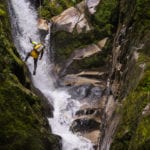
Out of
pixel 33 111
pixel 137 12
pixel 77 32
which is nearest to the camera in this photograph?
pixel 33 111

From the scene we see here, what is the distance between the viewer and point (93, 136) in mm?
18844

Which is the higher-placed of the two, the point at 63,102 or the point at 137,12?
the point at 137,12

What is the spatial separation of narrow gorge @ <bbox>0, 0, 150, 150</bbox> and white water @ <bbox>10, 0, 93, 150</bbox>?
1.8 inches

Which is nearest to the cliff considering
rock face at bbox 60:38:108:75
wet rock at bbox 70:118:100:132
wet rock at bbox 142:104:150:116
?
wet rock at bbox 70:118:100:132

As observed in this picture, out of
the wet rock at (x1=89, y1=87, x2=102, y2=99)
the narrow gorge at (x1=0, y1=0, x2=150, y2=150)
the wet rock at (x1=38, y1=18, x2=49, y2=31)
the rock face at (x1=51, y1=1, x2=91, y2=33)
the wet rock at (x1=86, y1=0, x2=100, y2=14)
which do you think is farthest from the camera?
the wet rock at (x1=38, y1=18, x2=49, y2=31)

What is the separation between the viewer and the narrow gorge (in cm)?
1312

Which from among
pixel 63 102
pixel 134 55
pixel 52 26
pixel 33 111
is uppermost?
pixel 134 55

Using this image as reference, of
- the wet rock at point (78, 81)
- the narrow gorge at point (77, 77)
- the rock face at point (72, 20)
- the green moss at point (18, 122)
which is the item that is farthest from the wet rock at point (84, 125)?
the rock face at point (72, 20)

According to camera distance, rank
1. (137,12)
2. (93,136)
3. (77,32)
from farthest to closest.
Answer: (77,32) < (93,136) < (137,12)

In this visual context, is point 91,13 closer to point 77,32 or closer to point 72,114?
point 77,32

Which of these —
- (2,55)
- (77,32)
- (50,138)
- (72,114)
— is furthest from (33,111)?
(77,32)

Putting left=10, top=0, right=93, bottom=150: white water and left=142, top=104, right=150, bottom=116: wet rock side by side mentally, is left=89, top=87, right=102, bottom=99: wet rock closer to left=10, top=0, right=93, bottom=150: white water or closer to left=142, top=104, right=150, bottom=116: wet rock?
left=10, top=0, right=93, bottom=150: white water

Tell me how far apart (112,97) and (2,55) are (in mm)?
5401

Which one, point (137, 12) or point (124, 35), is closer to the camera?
point (137, 12)
